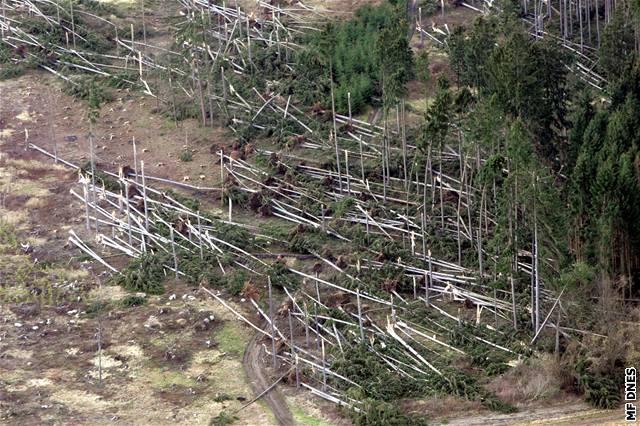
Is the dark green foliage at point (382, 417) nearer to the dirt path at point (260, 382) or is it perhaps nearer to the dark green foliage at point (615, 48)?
the dirt path at point (260, 382)

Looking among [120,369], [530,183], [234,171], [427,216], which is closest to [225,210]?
[234,171]

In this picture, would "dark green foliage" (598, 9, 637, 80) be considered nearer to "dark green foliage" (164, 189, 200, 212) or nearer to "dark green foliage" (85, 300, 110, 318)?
"dark green foliage" (164, 189, 200, 212)

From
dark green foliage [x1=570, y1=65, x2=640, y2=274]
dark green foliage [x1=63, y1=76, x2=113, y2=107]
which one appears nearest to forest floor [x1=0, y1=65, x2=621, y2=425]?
dark green foliage [x1=570, y1=65, x2=640, y2=274]

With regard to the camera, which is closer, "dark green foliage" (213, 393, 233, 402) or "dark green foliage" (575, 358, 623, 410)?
"dark green foliage" (575, 358, 623, 410)

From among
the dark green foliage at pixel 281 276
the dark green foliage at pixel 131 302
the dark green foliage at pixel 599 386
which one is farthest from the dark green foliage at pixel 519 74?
the dark green foliage at pixel 131 302

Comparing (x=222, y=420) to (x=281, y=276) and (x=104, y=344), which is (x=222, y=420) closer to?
(x=104, y=344)

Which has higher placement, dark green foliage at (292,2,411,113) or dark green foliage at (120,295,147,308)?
dark green foliage at (292,2,411,113)

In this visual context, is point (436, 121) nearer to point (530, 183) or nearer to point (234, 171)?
point (530, 183)

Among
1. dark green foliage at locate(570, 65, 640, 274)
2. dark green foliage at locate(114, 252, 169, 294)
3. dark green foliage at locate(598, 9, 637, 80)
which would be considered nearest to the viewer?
dark green foliage at locate(570, 65, 640, 274)
